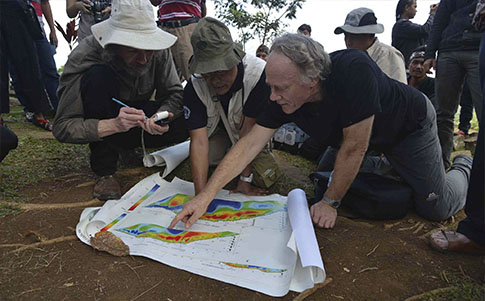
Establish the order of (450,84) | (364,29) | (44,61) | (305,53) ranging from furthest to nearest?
(44,61) → (450,84) → (364,29) → (305,53)

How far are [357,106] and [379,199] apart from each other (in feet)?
2.10

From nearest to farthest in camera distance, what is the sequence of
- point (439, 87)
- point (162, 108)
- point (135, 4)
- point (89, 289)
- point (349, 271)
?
point (89, 289)
point (349, 271)
point (135, 4)
point (162, 108)
point (439, 87)

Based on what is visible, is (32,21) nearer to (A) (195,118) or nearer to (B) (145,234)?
(A) (195,118)

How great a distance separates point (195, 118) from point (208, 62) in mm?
380

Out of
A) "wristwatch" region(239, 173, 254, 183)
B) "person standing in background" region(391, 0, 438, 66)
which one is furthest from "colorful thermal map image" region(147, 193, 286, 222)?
"person standing in background" region(391, 0, 438, 66)

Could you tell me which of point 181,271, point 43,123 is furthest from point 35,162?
point 181,271

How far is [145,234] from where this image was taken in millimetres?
1484

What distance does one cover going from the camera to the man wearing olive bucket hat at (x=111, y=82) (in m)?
1.76

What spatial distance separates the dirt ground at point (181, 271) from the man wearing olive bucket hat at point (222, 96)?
601 mm

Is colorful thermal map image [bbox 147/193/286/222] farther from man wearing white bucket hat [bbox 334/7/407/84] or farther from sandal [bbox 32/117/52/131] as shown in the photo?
sandal [bbox 32/117/52/131]

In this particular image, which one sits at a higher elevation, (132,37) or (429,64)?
(429,64)

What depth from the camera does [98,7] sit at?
9.33 ft

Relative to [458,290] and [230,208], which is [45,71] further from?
[458,290]

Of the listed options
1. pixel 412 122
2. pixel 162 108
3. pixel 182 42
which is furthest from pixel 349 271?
pixel 182 42
